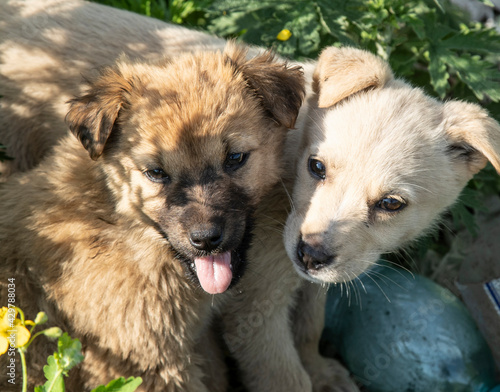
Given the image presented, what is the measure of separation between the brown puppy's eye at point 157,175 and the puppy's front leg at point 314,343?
159 cm

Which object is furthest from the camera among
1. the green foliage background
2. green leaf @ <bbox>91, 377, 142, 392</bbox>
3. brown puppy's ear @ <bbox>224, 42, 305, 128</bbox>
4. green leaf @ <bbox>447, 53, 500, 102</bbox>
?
the green foliage background

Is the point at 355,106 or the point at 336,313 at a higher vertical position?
the point at 355,106

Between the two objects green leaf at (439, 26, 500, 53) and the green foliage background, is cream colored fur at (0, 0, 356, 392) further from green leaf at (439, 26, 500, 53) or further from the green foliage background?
green leaf at (439, 26, 500, 53)

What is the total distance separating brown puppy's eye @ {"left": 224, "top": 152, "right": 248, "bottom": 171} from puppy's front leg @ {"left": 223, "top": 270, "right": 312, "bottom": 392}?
0.82m

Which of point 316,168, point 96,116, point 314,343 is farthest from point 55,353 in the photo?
point 314,343

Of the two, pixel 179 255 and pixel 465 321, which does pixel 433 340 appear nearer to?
pixel 465 321

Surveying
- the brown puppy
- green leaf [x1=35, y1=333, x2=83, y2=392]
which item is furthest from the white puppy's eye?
green leaf [x1=35, y1=333, x2=83, y2=392]

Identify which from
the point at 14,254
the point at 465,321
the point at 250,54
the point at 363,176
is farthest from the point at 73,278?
the point at 465,321

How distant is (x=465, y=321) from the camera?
13.8 feet

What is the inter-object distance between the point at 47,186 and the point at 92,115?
0.56 m

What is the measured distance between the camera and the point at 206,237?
2.85m

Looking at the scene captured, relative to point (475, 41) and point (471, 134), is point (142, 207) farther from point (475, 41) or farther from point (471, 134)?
point (475, 41)

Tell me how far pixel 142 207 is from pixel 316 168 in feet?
3.26

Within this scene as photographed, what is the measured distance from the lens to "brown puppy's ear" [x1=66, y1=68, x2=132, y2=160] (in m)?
3.05
